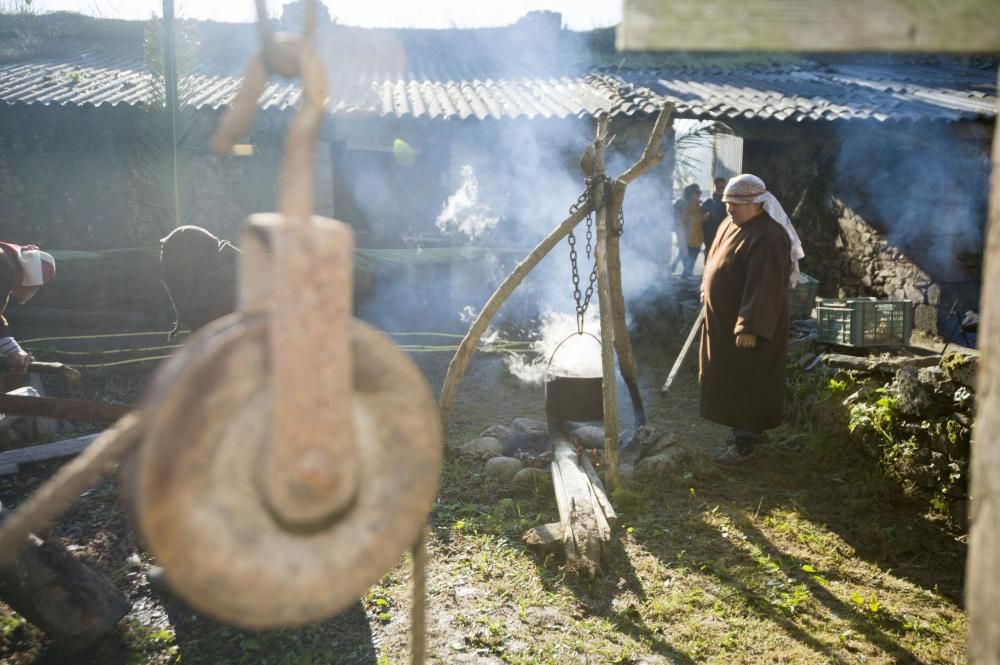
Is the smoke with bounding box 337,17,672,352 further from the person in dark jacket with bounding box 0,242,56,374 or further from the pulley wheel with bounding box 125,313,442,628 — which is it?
the pulley wheel with bounding box 125,313,442,628

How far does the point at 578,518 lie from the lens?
4367 mm

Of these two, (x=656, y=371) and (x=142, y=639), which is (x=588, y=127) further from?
(x=142, y=639)

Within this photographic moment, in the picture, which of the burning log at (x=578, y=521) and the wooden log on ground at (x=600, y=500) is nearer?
the burning log at (x=578, y=521)

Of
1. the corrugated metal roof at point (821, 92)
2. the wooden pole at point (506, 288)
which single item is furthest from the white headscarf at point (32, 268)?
the corrugated metal roof at point (821, 92)

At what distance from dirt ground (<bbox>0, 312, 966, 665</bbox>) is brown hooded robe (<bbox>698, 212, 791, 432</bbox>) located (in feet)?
1.80

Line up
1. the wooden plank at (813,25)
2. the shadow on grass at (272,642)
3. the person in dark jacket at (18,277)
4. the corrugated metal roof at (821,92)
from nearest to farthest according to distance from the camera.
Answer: the wooden plank at (813,25) → the shadow on grass at (272,642) → the person in dark jacket at (18,277) → the corrugated metal roof at (821,92)

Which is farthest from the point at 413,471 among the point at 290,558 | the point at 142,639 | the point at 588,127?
the point at 588,127

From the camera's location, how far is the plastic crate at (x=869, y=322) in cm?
703

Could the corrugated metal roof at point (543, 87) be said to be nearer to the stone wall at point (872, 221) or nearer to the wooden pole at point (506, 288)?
the stone wall at point (872, 221)

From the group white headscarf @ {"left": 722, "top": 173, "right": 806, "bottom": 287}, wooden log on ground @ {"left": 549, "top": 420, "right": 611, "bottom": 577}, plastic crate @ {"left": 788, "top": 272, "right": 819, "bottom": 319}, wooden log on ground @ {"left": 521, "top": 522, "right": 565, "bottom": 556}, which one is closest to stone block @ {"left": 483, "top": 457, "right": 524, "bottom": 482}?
wooden log on ground @ {"left": 549, "top": 420, "right": 611, "bottom": 577}

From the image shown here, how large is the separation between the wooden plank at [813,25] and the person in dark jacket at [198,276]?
336 cm

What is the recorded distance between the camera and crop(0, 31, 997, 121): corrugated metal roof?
A: 33.2 ft

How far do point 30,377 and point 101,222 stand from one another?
5375 millimetres

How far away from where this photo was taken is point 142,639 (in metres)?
3.36
